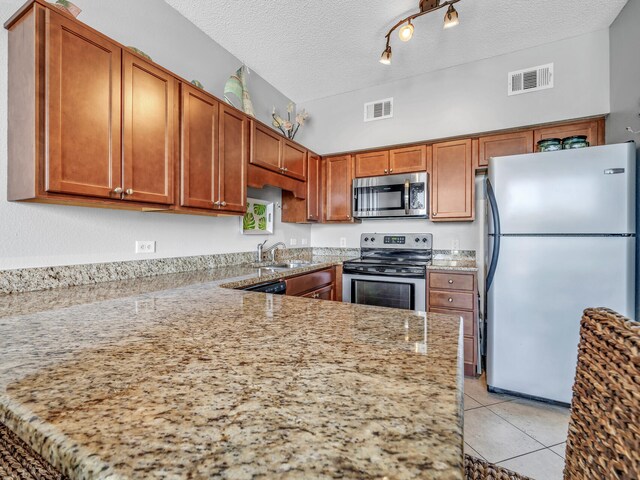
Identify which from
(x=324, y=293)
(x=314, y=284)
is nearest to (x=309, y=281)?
(x=314, y=284)

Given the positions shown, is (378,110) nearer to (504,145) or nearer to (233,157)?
(504,145)

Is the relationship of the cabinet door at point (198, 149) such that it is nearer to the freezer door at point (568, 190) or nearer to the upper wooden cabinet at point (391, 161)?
the upper wooden cabinet at point (391, 161)

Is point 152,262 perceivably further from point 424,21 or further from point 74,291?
point 424,21

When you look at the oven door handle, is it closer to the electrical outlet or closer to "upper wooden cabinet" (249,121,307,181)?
"upper wooden cabinet" (249,121,307,181)

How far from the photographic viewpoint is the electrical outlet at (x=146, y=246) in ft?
6.58

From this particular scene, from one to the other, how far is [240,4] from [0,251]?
220cm

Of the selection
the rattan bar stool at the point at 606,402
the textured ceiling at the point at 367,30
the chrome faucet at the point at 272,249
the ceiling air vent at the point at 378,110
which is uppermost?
the textured ceiling at the point at 367,30

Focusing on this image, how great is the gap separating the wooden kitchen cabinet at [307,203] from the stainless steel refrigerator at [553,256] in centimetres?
184

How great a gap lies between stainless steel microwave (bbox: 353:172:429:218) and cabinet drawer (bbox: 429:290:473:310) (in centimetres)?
87

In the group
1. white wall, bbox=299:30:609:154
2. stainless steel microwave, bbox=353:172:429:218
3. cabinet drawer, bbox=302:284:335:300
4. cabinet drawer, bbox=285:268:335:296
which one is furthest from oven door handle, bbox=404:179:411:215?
cabinet drawer, bbox=302:284:335:300

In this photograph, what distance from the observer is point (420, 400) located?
474 millimetres

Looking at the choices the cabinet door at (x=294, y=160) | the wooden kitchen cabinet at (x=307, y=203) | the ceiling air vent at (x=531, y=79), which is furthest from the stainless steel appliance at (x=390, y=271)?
the ceiling air vent at (x=531, y=79)

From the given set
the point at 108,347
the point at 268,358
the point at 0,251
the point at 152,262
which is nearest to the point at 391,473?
the point at 268,358

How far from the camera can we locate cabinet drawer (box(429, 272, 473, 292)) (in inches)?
104
